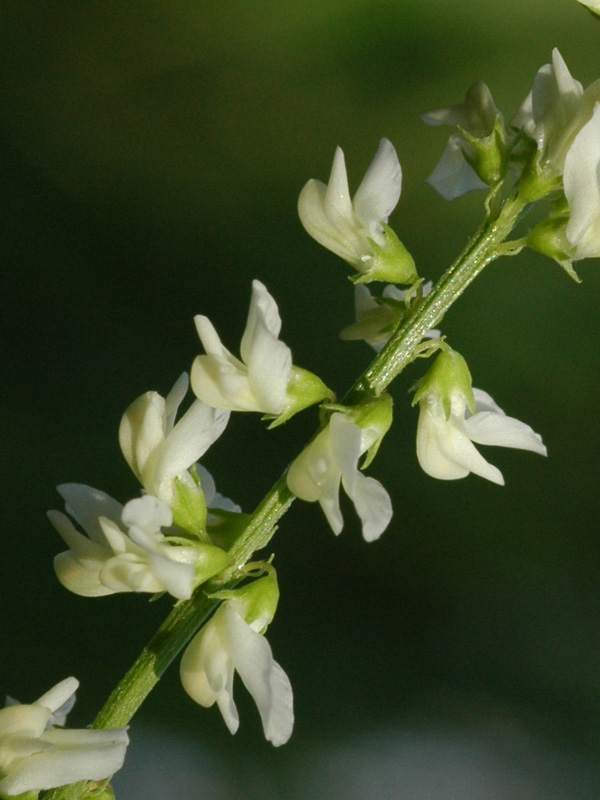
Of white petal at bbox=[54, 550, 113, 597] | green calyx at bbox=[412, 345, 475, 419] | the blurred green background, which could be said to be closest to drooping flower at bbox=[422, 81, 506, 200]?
green calyx at bbox=[412, 345, 475, 419]

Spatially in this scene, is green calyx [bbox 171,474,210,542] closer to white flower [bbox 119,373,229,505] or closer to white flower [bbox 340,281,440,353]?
white flower [bbox 119,373,229,505]

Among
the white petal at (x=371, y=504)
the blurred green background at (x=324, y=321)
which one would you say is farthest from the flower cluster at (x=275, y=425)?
the blurred green background at (x=324, y=321)

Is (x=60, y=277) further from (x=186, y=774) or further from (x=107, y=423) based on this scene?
(x=186, y=774)

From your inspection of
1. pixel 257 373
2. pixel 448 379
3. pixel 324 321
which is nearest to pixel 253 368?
pixel 257 373

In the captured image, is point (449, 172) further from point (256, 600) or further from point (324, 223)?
point (256, 600)

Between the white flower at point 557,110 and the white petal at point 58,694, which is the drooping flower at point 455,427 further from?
the white petal at point 58,694

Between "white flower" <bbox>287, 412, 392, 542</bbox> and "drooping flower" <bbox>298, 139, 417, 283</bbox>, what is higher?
"drooping flower" <bbox>298, 139, 417, 283</bbox>
